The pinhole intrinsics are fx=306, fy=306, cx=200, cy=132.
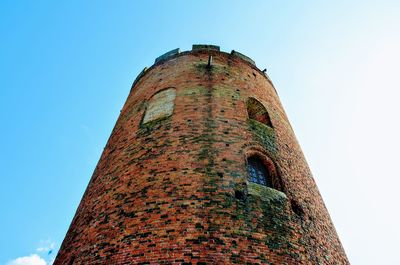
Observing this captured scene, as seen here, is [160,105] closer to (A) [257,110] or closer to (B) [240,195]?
(A) [257,110]

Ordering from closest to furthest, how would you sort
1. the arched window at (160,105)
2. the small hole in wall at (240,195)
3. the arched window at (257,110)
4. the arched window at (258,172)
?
the small hole in wall at (240,195) → the arched window at (258,172) → the arched window at (160,105) → the arched window at (257,110)

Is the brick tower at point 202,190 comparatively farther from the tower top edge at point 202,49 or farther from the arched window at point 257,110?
the tower top edge at point 202,49

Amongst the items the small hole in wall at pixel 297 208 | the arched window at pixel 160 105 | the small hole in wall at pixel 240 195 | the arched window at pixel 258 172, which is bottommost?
the small hole in wall at pixel 240 195

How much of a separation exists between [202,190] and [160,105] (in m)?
3.43

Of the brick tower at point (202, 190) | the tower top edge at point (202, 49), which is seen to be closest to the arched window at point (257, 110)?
the brick tower at point (202, 190)

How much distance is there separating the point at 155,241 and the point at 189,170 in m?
1.53

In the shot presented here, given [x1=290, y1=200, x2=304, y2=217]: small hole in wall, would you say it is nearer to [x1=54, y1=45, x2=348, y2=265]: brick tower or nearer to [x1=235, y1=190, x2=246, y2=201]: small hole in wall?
[x1=54, y1=45, x2=348, y2=265]: brick tower

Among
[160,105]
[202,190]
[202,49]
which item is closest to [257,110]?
[160,105]

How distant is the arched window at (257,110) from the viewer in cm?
857

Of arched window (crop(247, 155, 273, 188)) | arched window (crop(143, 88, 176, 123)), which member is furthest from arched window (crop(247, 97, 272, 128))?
arched window (crop(143, 88, 176, 123))

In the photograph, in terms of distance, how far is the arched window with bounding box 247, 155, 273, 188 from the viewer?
649 centimetres

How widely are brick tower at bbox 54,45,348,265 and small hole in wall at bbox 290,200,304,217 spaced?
0.9 inches

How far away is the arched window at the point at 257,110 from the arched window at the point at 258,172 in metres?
1.96

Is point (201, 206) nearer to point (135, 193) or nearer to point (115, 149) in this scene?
point (135, 193)
